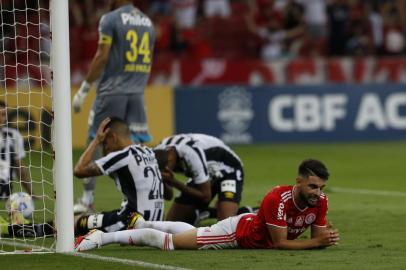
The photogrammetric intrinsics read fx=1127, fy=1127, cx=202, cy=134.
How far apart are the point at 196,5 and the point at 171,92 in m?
3.91

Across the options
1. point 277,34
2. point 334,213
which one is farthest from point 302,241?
point 277,34

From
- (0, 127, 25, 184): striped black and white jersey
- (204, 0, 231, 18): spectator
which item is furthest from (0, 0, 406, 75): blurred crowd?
(0, 127, 25, 184): striped black and white jersey

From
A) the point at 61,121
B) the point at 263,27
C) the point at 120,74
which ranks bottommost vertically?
the point at 61,121

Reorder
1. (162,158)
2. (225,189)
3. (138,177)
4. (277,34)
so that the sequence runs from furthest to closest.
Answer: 1. (277,34)
2. (225,189)
3. (162,158)
4. (138,177)

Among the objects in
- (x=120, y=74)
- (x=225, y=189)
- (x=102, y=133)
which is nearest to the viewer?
(x=102, y=133)

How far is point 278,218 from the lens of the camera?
872 cm

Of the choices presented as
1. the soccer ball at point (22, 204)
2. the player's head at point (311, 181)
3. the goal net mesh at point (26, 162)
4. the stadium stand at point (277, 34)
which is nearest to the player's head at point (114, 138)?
the goal net mesh at point (26, 162)

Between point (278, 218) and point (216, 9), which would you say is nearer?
point (278, 218)

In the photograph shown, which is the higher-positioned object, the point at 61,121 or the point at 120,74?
the point at 120,74

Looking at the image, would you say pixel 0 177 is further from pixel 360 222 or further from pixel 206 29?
pixel 206 29

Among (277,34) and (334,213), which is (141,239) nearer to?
(334,213)

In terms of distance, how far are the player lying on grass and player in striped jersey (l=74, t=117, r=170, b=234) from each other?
1.33ft

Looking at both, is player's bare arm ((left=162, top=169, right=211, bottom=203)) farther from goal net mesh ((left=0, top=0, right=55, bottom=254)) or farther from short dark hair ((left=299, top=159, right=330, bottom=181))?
short dark hair ((left=299, top=159, right=330, bottom=181))

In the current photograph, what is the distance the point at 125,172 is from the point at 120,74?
2978mm
